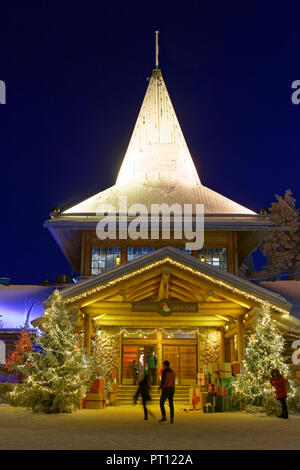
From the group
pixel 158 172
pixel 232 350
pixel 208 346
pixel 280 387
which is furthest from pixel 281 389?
pixel 158 172

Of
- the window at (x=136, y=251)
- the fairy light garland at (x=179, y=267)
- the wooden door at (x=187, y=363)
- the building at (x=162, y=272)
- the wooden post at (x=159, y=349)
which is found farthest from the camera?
the window at (x=136, y=251)

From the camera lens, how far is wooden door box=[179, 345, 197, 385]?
21.4 metres

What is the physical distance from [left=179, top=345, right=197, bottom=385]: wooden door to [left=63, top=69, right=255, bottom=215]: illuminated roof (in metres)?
6.65

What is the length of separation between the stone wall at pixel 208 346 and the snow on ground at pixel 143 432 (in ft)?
25.7

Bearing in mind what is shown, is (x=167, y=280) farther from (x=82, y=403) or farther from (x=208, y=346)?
(x=208, y=346)

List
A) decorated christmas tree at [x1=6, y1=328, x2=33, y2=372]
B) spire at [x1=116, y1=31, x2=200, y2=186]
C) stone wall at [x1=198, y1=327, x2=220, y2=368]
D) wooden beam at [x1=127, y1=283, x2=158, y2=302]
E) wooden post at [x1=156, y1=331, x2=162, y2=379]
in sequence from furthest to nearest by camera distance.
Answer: spire at [x1=116, y1=31, x2=200, y2=186]
decorated christmas tree at [x1=6, y1=328, x2=33, y2=372]
wooden post at [x1=156, y1=331, x2=162, y2=379]
stone wall at [x1=198, y1=327, x2=220, y2=368]
wooden beam at [x1=127, y1=283, x2=158, y2=302]

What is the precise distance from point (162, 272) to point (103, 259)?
744 cm

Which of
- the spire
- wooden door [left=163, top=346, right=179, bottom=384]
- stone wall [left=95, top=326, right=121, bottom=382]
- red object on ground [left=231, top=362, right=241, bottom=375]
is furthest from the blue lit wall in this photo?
red object on ground [left=231, top=362, right=241, bottom=375]

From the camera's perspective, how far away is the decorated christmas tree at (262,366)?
45.0 ft

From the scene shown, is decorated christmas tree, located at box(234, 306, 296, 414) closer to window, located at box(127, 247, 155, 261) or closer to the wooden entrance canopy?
the wooden entrance canopy

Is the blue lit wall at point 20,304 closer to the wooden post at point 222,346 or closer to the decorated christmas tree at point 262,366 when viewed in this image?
the wooden post at point 222,346

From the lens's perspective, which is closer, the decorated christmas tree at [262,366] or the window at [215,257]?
the decorated christmas tree at [262,366]

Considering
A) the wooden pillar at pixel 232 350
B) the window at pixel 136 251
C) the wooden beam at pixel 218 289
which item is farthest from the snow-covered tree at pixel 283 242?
the wooden beam at pixel 218 289

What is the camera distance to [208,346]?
21.2m
